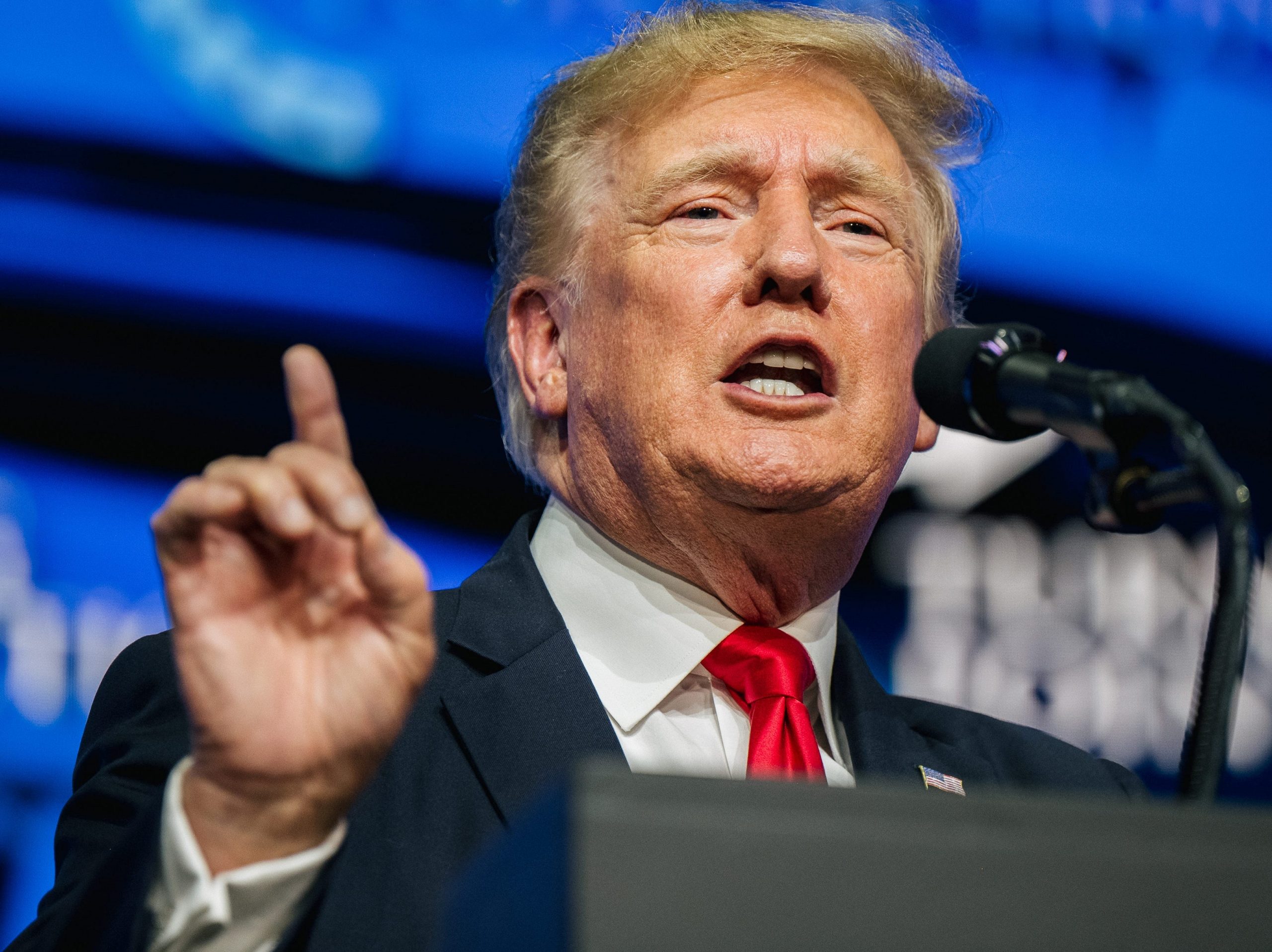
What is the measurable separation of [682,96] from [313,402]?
3.78 feet

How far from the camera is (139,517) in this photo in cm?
233

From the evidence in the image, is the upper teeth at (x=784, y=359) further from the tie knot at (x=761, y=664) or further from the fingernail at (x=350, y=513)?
the fingernail at (x=350, y=513)

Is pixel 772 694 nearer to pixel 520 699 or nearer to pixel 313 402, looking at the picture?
pixel 520 699

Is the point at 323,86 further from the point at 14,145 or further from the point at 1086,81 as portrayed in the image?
the point at 1086,81

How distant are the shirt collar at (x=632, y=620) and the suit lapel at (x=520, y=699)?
53 mm

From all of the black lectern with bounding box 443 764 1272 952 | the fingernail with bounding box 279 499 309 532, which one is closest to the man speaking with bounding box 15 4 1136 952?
the fingernail with bounding box 279 499 309 532

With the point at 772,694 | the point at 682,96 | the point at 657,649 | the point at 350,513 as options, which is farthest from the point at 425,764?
the point at 682,96

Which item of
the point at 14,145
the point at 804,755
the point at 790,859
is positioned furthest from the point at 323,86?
the point at 790,859

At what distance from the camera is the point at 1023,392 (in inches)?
40.4

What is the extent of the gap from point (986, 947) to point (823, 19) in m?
1.83

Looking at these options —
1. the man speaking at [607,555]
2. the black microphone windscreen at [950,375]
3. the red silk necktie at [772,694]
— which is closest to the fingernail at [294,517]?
the man speaking at [607,555]

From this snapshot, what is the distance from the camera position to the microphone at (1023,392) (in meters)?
0.95

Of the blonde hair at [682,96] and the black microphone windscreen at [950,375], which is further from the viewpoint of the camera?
the blonde hair at [682,96]

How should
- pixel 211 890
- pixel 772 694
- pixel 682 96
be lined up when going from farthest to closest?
pixel 682 96 → pixel 772 694 → pixel 211 890
